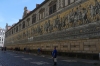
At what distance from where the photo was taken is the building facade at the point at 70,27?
A: 17266 mm

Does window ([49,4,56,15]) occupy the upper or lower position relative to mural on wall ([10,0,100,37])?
upper

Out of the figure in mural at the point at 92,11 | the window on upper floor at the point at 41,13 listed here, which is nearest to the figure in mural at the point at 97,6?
the figure in mural at the point at 92,11

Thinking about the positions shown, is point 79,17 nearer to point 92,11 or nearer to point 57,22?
point 92,11

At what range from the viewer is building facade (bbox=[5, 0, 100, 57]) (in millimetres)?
17266

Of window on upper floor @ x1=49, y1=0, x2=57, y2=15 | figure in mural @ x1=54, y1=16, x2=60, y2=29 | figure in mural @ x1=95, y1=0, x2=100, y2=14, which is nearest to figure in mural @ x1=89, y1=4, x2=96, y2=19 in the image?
figure in mural @ x1=95, y1=0, x2=100, y2=14

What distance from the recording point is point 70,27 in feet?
70.0

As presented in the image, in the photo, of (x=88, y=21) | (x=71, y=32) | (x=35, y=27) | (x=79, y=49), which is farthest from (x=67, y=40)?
(x=35, y=27)

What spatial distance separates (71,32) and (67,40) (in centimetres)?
137

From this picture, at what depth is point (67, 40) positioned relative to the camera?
859 inches

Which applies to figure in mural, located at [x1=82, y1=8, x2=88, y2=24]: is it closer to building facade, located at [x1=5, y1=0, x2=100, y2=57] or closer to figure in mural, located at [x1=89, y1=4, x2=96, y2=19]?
building facade, located at [x1=5, y1=0, x2=100, y2=57]

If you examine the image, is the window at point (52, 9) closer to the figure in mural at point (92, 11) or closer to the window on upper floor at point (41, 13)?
the window on upper floor at point (41, 13)

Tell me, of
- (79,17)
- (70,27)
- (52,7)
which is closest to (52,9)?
(52,7)

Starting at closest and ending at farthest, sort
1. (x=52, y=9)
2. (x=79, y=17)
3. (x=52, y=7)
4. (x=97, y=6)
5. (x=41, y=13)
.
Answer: (x=97, y=6) → (x=79, y=17) → (x=52, y=9) → (x=52, y=7) → (x=41, y=13)

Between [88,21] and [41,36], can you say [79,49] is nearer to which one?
[88,21]
